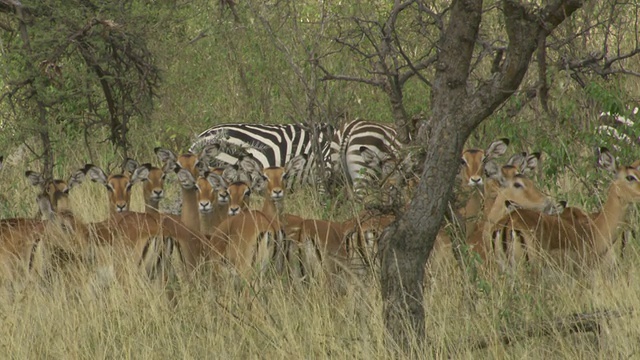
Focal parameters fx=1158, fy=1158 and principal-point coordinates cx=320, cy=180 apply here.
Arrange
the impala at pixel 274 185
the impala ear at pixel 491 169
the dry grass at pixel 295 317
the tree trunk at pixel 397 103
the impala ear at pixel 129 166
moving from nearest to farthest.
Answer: the dry grass at pixel 295 317 → the impala at pixel 274 185 → the tree trunk at pixel 397 103 → the impala ear at pixel 491 169 → the impala ear at pixel 129 166

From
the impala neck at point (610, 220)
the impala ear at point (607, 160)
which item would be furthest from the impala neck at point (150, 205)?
the impala neck at point (610, 220)

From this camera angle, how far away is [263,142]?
38.1ft

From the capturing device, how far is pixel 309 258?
6773 millimetres

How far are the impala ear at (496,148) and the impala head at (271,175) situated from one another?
1.52 meters

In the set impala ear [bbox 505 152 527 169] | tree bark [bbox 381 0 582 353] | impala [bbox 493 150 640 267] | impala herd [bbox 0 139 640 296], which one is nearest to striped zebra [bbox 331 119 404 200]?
impala ear [bbox 505 152 527 169]

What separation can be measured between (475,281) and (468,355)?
1.06m

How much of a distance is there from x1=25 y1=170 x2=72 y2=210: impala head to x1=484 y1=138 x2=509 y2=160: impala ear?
10.4 ft

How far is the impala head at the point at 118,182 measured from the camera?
866 cm

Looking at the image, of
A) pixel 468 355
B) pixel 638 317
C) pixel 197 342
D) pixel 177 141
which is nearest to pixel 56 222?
pixel 197 342

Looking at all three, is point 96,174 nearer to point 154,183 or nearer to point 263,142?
point 154,183

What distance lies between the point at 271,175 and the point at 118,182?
3.81 ft

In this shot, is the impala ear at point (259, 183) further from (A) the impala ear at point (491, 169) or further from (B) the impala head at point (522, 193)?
(B) the impala head at point (522, 193)

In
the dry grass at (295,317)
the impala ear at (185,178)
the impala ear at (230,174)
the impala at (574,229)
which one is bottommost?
the dry grass at (295,317)

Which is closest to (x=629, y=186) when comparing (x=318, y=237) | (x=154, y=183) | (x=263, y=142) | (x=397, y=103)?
(x=397, y=103)
